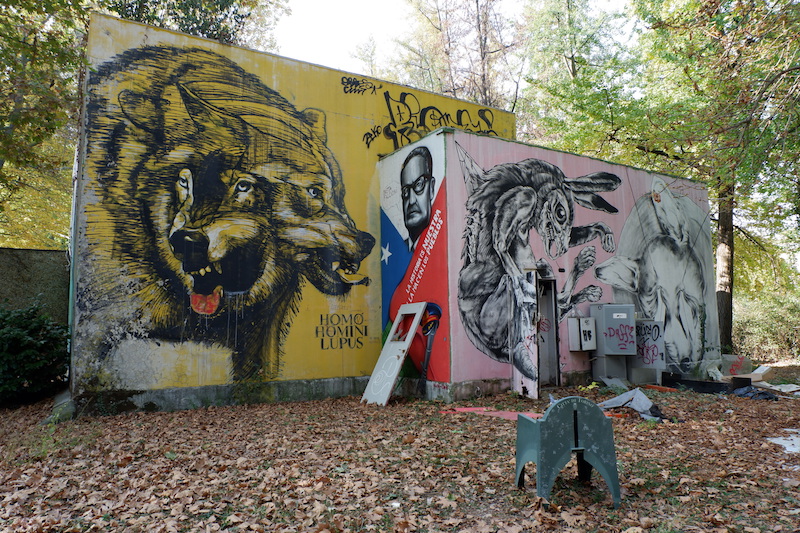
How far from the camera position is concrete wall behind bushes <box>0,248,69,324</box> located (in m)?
11.1

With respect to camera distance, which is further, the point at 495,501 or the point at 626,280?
the point at 626,280

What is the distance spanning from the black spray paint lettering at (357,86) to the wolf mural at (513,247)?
119 inches

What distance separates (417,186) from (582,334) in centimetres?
484

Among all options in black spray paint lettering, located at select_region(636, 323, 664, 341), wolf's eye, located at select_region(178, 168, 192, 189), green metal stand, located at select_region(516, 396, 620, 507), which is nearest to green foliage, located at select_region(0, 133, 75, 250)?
wolf's eye, located at select_region(178, 168, 192, 189)

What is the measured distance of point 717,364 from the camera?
14.2 meters

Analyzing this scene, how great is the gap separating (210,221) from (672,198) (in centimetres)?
1164

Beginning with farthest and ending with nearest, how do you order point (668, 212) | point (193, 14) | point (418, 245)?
point (193, 14) → point (668, 212) → point (418, 245)

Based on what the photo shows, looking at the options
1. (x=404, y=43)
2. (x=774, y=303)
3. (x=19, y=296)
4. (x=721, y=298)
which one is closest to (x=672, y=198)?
(x=721, y=298)

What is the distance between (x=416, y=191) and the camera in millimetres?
10922

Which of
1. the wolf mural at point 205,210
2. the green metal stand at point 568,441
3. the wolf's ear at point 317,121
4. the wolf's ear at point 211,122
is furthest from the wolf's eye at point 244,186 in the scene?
the green metal stand at point 568,441

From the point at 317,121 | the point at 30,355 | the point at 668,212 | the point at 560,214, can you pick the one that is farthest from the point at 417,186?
the point at 30,355

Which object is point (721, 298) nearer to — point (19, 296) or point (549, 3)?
A: point (549, 3)

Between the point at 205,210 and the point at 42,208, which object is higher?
the point at 42,208

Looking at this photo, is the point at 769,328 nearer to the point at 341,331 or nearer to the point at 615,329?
the point at 615,329
